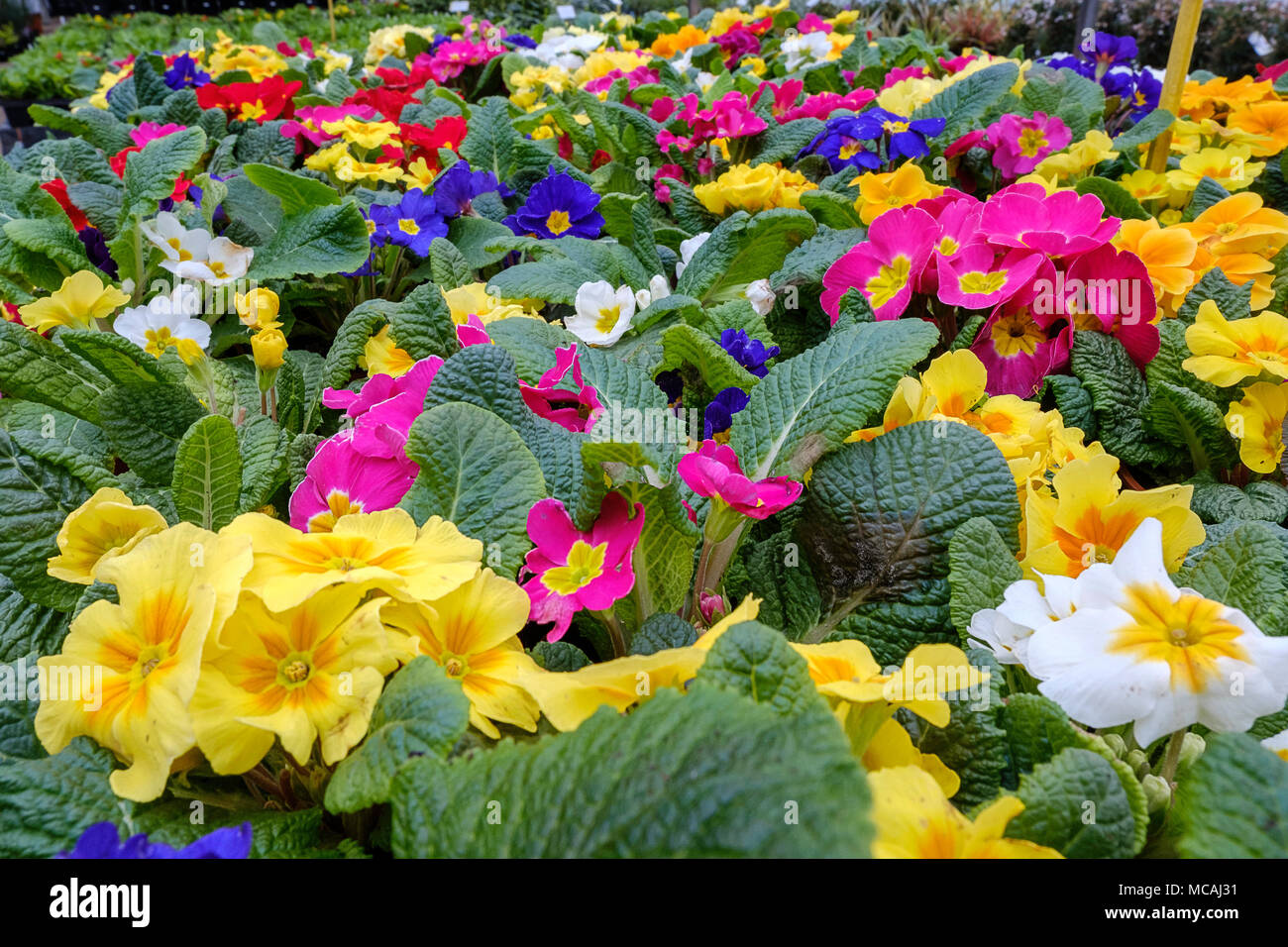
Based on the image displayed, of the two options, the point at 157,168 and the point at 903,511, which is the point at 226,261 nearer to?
the point at 157,168

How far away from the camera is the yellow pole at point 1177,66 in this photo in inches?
70.7

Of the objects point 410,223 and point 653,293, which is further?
point 410,223

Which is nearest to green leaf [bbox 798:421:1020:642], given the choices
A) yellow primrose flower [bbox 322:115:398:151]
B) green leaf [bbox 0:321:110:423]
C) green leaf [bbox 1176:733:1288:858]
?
green leaf [bbox 1176:733:1288:858]

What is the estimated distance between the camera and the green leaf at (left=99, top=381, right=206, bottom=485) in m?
1.22

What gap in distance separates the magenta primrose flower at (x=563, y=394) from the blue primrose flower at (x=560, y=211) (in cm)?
89

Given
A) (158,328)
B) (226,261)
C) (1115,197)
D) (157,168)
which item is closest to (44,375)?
(158,328)

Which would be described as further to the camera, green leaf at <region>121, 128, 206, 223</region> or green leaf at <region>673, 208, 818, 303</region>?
green leaf at <region>121, 128, 206, 223</region>

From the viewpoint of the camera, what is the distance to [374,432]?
109 centimetres

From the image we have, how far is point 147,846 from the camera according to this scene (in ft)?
2.23

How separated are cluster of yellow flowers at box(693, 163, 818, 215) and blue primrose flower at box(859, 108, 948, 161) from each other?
0.23m

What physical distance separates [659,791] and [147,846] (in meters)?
0.39

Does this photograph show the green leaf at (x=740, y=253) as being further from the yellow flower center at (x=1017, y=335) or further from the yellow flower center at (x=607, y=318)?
the yellow flower center at (x=1017, y=335)

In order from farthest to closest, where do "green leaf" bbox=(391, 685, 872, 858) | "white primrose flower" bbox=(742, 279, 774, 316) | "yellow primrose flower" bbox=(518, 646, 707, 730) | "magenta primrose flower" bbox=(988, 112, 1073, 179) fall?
"magenta primrose flower" bbox=(988, 112, 1073, 179) → "white primrose flower" bbox=(742, 279, 774, 316) → "yellow primrose flower" bbox=(518, 646, 707, 730) → "green leaf" bbox=(391, 685, 872, 858)

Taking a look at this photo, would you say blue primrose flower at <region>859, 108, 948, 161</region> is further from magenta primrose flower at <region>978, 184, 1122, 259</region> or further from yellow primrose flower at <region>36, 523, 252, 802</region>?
yellow primrose flower at <region>36, 523, 252, 802</region>
